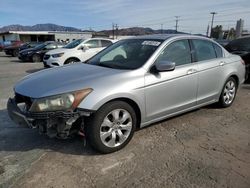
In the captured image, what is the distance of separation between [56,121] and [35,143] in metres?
0.88

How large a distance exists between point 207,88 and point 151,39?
4.66ft

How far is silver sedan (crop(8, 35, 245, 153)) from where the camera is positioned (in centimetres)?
328

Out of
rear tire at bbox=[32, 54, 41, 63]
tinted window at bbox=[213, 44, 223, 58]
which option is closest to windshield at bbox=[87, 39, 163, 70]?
tinted window at bbox=[213, 44, 223, 58]

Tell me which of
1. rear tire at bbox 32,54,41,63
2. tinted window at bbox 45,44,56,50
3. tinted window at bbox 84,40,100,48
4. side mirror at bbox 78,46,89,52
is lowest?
rear tire at bbox 32,54,41,63

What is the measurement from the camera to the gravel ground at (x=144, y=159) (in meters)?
2.95

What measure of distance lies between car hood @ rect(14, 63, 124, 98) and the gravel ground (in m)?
0.87

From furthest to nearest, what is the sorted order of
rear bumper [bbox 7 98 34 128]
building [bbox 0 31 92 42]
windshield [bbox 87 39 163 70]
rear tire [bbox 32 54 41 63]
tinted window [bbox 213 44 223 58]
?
building [bbox 0 31 92 42] < rear tire [bbox 32 54 41 63] < tinted window [bbox 213 44 223 58] < windshield [bbox 87 39 163 70] < rear bumper [bbox 7 98 34 128]

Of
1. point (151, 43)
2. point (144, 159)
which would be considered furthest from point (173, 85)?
point (144, 159)

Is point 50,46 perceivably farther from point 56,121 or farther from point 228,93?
point 56,121

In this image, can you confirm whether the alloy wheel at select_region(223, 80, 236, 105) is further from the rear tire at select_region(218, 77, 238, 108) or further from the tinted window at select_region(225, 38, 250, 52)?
the tinted window at select_region(225, 38, 250, 52)

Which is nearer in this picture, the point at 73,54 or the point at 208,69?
the point at 208,69

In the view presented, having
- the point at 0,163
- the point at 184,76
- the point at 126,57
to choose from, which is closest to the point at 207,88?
the point at 184,76

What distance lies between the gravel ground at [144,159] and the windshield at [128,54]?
115 cm

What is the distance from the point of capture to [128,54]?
442 cm
